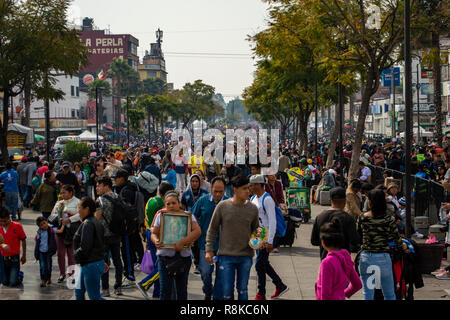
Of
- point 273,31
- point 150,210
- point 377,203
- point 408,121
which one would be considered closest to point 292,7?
point 273,31

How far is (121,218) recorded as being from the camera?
9.32 metres

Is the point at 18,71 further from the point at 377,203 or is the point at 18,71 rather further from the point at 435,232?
the point at 377,203

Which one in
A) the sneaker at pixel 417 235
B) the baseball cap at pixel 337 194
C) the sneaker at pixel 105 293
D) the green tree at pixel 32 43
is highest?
the green tree at pixel 32 43

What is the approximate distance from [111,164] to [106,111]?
321 feet

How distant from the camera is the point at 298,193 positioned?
17281 millimetres

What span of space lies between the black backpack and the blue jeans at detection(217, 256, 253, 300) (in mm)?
2269

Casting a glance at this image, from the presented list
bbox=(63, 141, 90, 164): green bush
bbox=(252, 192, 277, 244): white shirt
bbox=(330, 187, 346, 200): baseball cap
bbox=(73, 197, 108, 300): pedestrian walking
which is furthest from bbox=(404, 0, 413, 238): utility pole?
bbox=(63, 141, 90, 164): green bush

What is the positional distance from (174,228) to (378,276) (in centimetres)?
228

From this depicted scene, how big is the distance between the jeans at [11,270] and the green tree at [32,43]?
41.7ft

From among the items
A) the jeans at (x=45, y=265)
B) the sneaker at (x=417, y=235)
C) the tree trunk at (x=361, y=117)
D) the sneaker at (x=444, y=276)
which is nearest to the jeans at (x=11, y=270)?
the jeans at (x=45, y=265)

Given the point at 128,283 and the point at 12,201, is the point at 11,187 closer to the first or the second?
the point at 12,201

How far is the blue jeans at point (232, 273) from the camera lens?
7.39 m

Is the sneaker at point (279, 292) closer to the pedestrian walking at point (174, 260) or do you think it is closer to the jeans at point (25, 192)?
the pedestrian walking at point (174, 260)

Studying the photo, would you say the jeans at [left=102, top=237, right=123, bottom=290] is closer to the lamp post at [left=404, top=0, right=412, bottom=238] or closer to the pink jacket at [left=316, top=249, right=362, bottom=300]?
the pink jacket at [left=316, top=249, right=362, bottom=300]
